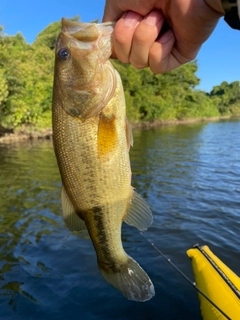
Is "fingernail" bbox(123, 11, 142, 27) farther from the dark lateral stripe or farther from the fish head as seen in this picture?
the dark lateral stripe

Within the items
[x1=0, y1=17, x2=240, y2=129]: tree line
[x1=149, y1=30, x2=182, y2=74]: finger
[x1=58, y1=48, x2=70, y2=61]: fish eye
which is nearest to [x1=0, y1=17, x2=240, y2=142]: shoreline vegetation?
[x1=0, y1=17, x2=240, y2=129]: tree line

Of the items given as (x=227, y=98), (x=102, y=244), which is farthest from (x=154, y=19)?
(x=227, y=98)

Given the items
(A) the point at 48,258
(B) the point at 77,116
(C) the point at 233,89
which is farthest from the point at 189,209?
(C) the point at 233,89

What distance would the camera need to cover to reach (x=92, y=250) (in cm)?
725

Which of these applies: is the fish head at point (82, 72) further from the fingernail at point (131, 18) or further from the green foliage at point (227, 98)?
the green foliage at point (227, 98)

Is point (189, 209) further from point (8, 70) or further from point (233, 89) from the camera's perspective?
point (233, 89)

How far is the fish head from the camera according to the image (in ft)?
7.22

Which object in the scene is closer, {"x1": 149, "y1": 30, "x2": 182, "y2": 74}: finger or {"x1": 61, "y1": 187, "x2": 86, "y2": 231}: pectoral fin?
{"x1": 149, "y1": 30, "x2": 182, "y2": 74}: finger

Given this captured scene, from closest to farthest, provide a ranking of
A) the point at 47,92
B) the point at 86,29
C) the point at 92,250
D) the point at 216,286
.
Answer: the point at 86,29 < the point at 216,286 < the point at 92,250 < the point at 47,92

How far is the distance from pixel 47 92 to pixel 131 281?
38.3 meters

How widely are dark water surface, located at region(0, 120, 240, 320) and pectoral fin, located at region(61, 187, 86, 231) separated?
326 cm

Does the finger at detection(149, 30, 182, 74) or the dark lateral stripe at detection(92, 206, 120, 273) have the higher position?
the finger at detection(149, 30, 182, 74)

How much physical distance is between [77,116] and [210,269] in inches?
136

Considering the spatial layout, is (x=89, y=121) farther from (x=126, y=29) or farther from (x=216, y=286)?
(x=216, y=286)
